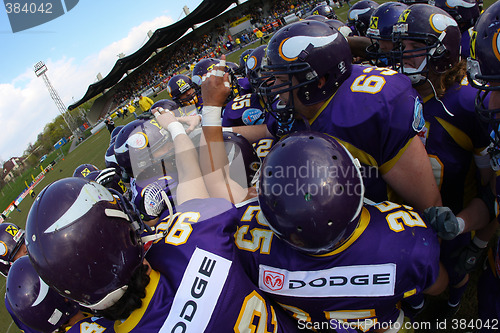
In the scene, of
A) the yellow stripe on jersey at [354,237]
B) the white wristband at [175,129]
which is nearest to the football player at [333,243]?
the yellow stripe on jersey at [354,237]

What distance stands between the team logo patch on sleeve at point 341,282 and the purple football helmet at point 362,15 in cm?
531

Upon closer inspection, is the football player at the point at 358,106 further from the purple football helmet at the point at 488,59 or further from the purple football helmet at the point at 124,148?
the purple football helmet at the point at 124,148

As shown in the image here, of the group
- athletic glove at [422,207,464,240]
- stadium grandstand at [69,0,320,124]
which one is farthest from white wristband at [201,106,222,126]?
stadium grandstand at [69,0,320,124]

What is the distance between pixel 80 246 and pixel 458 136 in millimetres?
2586

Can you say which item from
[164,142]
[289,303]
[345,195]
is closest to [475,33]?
[345,195]

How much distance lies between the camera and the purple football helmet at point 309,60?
2.06 meters

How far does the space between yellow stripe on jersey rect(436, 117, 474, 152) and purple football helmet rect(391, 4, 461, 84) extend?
0.43 metres

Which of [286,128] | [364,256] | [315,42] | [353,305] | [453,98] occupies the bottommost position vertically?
[353,305]

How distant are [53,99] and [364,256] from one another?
55046mm

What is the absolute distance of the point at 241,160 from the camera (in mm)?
2662

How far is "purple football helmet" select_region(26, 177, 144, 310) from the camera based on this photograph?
1.40 metres

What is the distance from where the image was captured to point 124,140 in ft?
11.0

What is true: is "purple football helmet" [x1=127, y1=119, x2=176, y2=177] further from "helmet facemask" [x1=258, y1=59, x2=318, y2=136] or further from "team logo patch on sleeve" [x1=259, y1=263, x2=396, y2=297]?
"team logo patch on sleeve" [x1=259, y1=263, x2=396, y2=297]

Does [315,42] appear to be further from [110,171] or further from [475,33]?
[110,171]
